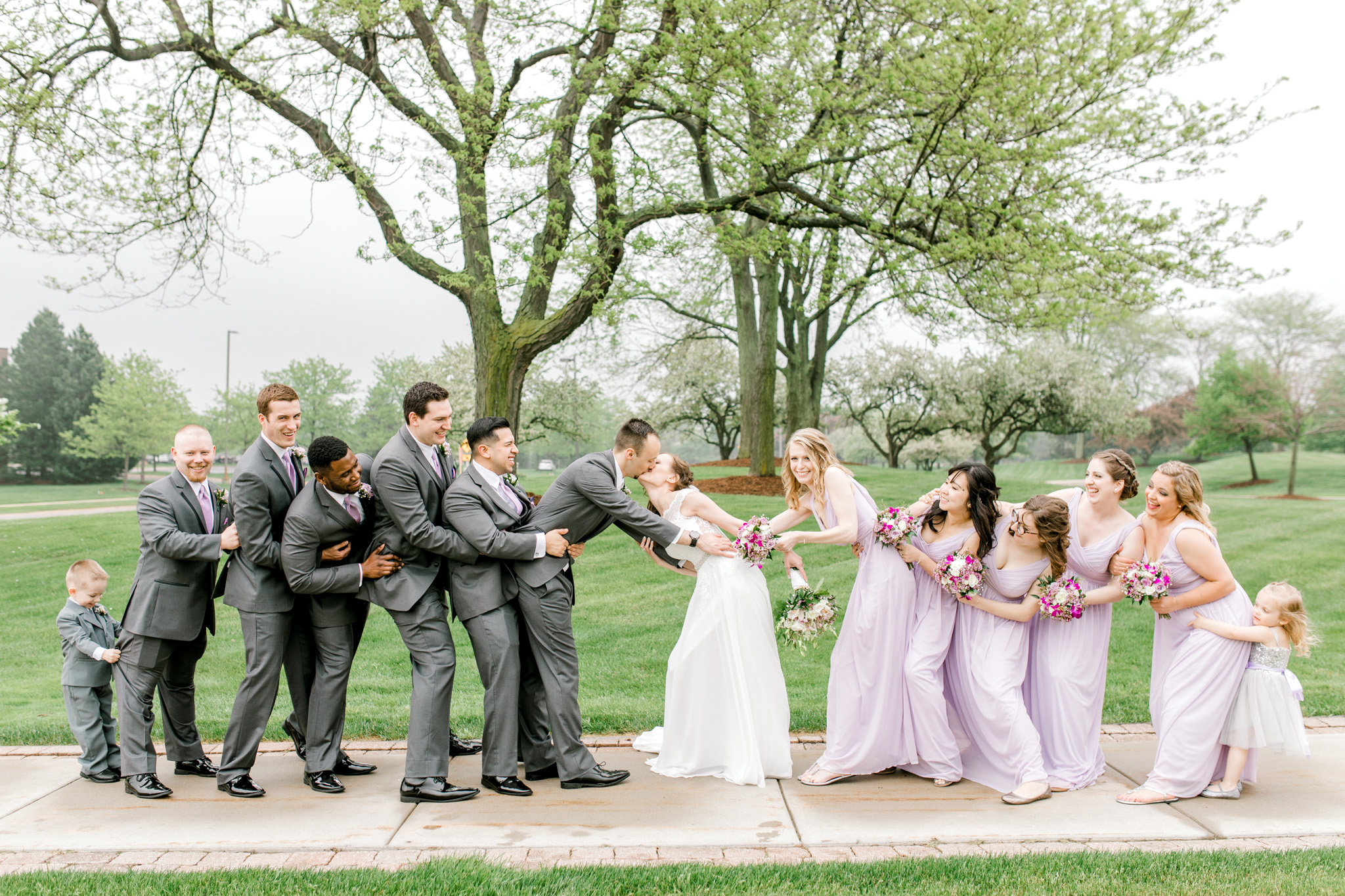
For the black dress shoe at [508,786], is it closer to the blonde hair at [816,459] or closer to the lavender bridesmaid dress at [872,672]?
the lavender bridesmaid dress at [872,672]

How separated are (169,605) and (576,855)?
3.08 metres

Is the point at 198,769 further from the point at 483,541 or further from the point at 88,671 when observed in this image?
the point at 483,541

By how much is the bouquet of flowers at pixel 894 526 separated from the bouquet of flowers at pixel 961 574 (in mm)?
288

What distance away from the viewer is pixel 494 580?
5594mm

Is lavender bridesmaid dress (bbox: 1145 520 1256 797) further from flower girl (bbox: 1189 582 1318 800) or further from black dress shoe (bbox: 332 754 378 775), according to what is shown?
black dress shoe (bbox: 332 754 378 775)

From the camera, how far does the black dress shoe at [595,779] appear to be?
18.4 feet

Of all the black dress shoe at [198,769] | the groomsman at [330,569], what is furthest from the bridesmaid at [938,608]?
the black dress shoe at [198,769]

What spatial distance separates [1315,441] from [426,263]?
46080mm

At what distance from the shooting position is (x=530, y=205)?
1546 centimetres

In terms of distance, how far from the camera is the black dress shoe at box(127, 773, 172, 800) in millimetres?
5418

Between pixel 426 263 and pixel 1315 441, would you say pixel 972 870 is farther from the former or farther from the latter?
pixel 1315 441

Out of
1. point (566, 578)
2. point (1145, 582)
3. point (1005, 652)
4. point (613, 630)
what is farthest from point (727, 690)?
point (613, 630)

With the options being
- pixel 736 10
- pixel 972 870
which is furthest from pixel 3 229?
pixel 972 870

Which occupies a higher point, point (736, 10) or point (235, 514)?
point (736, 10)
